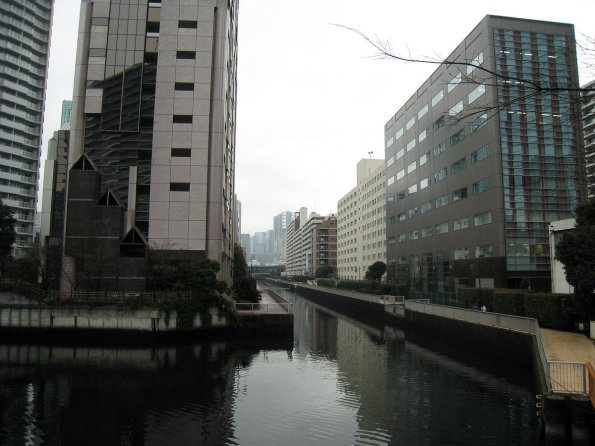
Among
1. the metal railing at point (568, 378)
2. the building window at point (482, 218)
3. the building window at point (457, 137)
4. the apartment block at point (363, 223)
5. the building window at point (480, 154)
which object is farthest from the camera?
the apartment block at point (363, 223)

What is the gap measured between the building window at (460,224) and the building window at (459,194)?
2397mm

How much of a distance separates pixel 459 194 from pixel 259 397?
1570 inches

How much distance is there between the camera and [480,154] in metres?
46.1

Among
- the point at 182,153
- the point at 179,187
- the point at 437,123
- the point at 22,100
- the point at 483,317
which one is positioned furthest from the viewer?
the point at 22,100

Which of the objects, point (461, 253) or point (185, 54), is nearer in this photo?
point (185, 54)

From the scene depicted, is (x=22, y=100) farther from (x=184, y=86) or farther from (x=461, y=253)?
(x=461, y=253)

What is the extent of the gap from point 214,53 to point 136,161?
43.0 ft

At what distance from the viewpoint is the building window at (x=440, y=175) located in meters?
53.9

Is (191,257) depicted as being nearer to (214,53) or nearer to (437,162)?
(214,53)

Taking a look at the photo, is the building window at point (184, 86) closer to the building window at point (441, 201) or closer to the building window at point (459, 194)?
the building window at point (459, 194)

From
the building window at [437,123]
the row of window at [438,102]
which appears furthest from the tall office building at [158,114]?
the building window at [437,123]

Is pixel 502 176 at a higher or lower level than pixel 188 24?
lower

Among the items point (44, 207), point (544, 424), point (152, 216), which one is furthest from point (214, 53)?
point (544, 424)

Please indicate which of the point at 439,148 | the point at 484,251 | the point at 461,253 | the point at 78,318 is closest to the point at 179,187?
the point at 78,318
